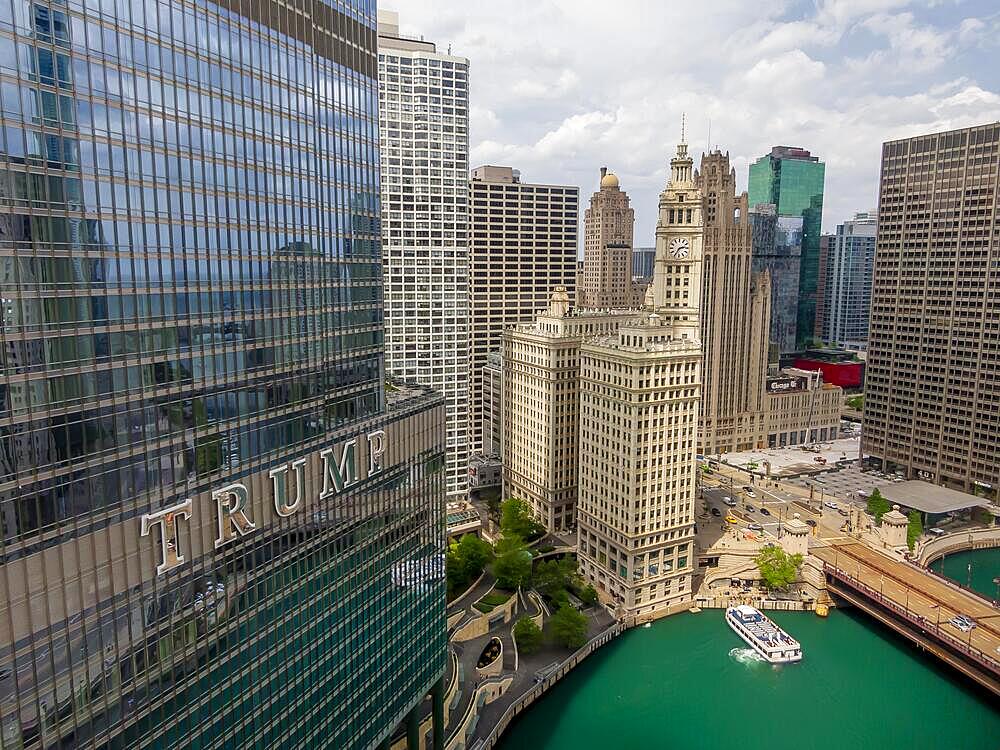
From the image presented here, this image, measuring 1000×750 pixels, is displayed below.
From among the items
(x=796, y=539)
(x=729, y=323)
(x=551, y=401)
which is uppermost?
(x=729, y=323)

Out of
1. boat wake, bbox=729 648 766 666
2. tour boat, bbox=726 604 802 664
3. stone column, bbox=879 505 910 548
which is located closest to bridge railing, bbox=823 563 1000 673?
tour boat, bbox=726 604 802 664

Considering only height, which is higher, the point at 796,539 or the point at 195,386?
the point at 195,386

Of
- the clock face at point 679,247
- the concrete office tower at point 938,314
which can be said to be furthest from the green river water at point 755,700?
the concrete office tower at point 938,314

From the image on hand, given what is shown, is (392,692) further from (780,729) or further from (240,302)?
(780,729)

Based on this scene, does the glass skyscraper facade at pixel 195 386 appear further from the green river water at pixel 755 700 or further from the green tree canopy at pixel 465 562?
the green tree canopy at pixel 465 562

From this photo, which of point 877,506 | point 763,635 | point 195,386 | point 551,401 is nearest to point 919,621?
point 763,635

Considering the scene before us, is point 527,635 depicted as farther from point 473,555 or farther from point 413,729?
point 413,729

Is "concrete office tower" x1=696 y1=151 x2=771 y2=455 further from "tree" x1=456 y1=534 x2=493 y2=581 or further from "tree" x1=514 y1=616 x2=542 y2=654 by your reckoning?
"tree" x1=514 y1=616 x2=542 y2=654
